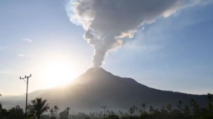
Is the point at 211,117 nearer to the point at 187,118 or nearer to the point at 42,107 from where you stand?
the point at 187,118

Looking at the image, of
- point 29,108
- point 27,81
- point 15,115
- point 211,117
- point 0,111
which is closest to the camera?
point 27,81

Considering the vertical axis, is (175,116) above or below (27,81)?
below

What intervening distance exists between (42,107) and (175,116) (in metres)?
48.4

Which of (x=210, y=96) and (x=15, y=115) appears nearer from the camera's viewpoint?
(x=15, y=115)

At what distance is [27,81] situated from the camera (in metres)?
53.8

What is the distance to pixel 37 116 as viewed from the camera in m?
58.7

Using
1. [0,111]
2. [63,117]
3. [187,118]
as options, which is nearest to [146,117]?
[187,118]

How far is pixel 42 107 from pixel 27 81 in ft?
26.9

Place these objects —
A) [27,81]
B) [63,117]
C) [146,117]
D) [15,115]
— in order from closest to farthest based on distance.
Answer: [27,81] < [15,115] < [146,117] < [63,117]

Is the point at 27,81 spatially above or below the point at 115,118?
above

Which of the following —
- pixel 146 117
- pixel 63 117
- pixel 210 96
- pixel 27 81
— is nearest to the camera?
pixel 27 81

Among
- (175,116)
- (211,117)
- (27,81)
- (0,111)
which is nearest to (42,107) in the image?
(27,81)

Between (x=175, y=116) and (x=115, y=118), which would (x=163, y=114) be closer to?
(x=175, y=116)

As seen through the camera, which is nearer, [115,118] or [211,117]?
[211,117]
